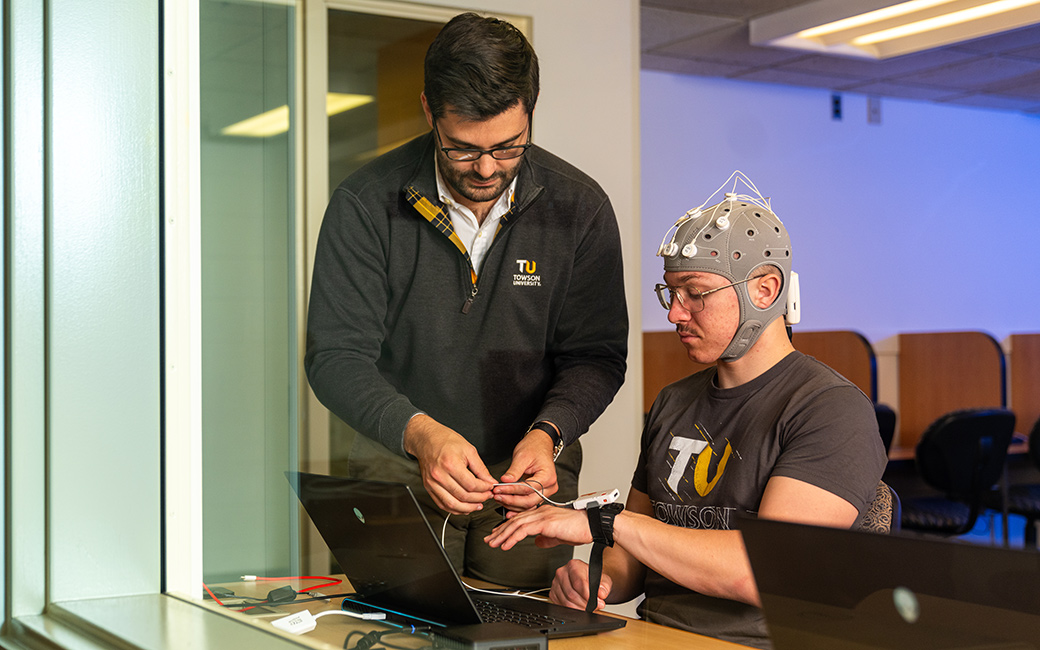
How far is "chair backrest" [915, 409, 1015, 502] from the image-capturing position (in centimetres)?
165

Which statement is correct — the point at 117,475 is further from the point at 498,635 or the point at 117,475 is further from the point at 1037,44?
the point at 1037,44

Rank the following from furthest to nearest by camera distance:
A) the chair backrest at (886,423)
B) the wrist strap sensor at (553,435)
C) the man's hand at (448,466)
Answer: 1. the wrist strap sensor at (553,435)
2. the man's hand at (448,466)
3. the chair backrest at (886,423)

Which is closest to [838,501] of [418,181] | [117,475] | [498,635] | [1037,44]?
[498,635]

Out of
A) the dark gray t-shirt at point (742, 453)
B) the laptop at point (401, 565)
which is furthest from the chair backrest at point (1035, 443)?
the laptop at point (401, 565)

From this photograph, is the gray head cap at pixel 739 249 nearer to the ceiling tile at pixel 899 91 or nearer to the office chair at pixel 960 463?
the ceiling tile at pixel 899 91

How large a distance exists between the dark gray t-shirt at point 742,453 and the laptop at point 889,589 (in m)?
0.55

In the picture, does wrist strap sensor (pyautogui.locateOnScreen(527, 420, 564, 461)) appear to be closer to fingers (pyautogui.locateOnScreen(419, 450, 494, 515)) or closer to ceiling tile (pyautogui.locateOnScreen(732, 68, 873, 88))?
fingers (pyautogui.locateOnScreen(419, 450, 494, 515))

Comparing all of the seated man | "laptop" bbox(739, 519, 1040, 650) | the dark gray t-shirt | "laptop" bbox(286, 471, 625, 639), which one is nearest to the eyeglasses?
the seated man

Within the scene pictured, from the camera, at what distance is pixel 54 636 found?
48.8 inches

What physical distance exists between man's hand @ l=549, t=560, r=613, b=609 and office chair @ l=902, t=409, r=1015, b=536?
49 cm

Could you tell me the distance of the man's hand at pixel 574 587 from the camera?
1.44 metres

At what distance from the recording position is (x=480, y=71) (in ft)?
5.31

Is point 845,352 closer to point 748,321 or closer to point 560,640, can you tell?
point 748,321

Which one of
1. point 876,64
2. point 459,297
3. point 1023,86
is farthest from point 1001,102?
point 459,297
